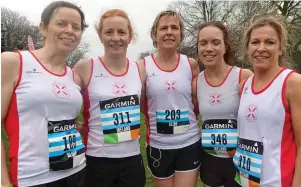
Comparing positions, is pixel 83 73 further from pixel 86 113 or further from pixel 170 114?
pixel 170 114

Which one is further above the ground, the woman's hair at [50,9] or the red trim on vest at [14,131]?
the woman's hair at [50,9]

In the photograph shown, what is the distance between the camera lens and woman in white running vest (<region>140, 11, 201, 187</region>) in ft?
11.2

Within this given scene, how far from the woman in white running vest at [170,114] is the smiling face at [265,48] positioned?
952 millimetres

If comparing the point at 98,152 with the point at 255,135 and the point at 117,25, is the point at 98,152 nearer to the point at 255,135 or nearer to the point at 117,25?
the point at 117,25

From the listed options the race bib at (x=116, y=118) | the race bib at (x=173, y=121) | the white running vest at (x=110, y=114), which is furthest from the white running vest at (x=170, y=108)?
the race bib at (x=116, y=118)

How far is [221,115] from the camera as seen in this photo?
3.24 m

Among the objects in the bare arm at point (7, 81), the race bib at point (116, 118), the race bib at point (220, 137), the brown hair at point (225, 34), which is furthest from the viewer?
the brown hair at point (225, 34)

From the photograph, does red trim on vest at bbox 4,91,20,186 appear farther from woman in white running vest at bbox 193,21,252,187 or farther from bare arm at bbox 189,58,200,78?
bare arm at bbox 189,58,200,78

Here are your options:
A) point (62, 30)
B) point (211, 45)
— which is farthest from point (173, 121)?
point (62, 30)

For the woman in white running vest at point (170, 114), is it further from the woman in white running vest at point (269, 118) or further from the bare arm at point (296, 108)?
the bare arm at point (296, 108)

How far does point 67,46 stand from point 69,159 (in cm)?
92

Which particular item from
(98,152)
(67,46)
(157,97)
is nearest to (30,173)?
(98,152)

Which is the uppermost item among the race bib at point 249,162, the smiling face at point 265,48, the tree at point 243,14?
the tree at point 243,14

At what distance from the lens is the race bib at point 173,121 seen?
341 centimetres
